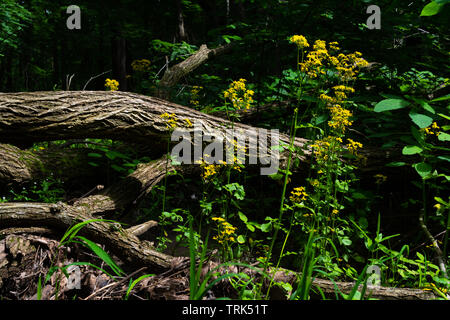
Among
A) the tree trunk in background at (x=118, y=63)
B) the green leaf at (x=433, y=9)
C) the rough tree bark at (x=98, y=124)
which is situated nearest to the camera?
the green leaf at (x=433, y=9)

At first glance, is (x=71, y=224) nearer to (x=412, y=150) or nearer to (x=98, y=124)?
(x=98, y=124)

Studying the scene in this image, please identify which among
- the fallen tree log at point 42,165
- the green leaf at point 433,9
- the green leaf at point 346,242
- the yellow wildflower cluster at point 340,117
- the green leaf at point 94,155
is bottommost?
the green leaf at point 346,242

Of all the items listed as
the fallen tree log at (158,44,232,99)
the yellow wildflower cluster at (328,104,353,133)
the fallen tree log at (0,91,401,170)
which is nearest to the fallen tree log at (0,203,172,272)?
the fallen tree log at (0,91,401,170)

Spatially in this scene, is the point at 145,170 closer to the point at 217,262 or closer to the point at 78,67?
the point at 217,262

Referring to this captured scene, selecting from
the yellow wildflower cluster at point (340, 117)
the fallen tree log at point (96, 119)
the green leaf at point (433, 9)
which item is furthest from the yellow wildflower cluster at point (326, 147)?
the green leaf at point (433, 9)

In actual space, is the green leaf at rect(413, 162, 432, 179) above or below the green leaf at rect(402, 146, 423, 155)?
below

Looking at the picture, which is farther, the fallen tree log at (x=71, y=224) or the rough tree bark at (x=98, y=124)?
the rough tree bark at (x=98, y=124)

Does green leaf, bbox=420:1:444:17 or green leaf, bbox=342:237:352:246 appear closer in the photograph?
green leaf, bbox=420:1:444:17

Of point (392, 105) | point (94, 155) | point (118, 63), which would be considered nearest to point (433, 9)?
point (392, 105)

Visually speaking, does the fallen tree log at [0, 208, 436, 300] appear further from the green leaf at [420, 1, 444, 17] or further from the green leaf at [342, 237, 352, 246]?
the green leaf at [420, 1, 444, 17]

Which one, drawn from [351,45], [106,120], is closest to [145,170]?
[106,120]

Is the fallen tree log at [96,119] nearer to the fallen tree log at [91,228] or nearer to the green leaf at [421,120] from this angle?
the green leaf at [421,120]

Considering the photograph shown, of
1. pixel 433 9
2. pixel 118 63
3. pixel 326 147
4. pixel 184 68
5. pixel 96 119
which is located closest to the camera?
pixel 433 9
